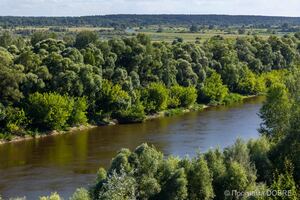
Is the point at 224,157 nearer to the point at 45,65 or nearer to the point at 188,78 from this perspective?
the point at 45,65

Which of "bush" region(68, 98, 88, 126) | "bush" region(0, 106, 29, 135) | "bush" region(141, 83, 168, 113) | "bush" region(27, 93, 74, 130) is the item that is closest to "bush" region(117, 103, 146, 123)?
"bush" region(141, 83, 168, 113)

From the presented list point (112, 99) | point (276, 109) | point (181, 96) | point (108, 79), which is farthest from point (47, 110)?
point (276, 109)

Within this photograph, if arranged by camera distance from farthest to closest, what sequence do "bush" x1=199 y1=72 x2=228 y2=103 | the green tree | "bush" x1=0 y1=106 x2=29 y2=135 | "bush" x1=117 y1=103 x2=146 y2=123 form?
"bush" x1=199 y1=72 x2=228 y2=103
"bush" x1=117 y1=103 x2=146 y2=123
"bush" x1=0 y1=106 x2=29 y2=135
the green tree

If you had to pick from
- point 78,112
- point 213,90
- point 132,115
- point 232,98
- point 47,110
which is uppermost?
point 47,110

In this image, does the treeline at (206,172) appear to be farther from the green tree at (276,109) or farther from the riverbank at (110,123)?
the riverbank at (110,123)

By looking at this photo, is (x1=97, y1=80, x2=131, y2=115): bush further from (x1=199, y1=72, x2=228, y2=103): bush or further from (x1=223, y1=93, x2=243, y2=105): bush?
(x1=223, y1=93, x2=243, y2=105): bush

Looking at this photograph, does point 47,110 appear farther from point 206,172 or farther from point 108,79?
point 206,172
